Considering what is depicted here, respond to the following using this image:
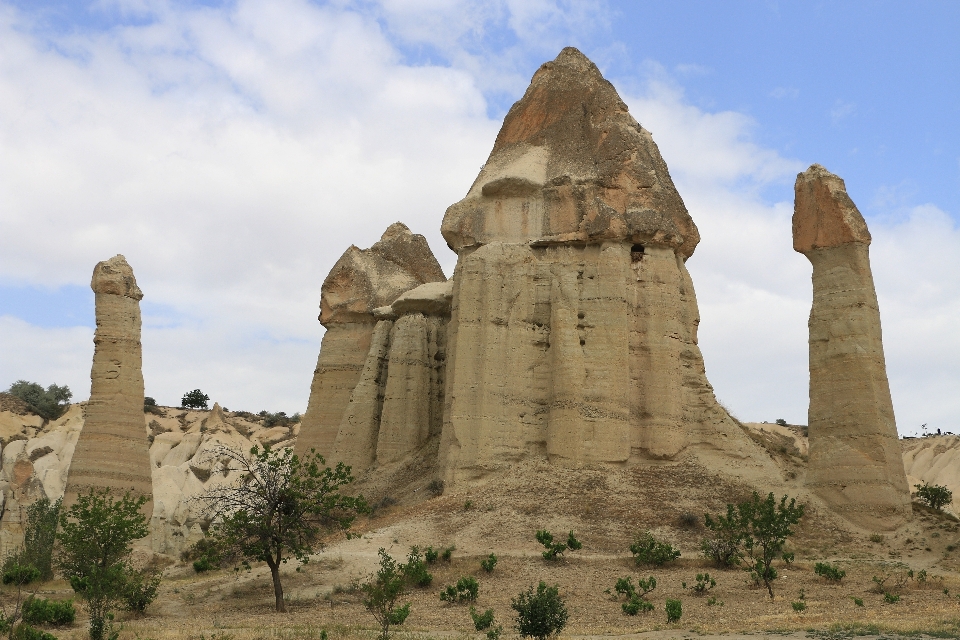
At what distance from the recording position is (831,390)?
2906 centimetres

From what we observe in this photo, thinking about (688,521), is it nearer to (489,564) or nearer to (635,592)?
(635,592)

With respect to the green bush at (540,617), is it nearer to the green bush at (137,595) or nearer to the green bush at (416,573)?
the green bush at (416,573)

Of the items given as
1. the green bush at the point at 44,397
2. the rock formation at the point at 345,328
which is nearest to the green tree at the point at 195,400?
the green bush at the point at 44,397

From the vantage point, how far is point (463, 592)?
21391mm

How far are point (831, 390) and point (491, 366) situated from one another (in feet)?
32.3

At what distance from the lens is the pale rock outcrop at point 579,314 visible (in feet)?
96.3

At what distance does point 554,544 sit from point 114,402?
1513cm

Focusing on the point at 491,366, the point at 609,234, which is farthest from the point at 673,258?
the point at 491,366

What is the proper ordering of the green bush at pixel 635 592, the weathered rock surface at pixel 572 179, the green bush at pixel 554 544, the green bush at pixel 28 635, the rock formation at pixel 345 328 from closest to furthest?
the green bush at pixel 28 635 → the green bush at pixel 635 592 → the green bush at pixel 554 544 → the weathered rock surface at pixel 572 179 → the rock formation at pixel 345 328

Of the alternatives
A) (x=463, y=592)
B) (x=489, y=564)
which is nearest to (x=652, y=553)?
(x=489, y=564)

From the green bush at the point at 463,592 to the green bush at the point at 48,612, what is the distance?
7569 millimetres

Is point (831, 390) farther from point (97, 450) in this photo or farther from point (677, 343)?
point (97, 450)

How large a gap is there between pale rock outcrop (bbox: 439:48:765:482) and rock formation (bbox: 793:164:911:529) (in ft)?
8.37

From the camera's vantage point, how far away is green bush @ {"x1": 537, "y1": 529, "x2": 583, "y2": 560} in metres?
24.1
